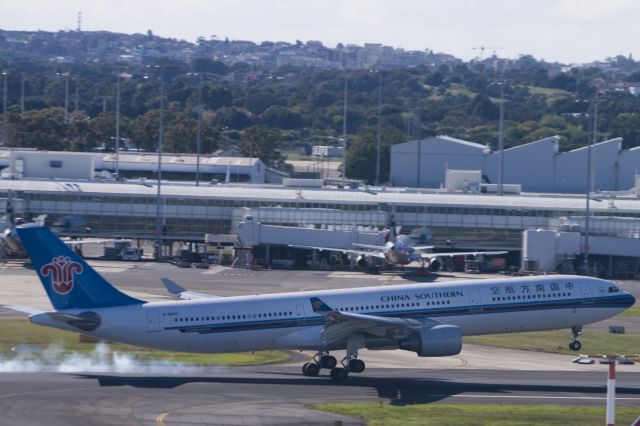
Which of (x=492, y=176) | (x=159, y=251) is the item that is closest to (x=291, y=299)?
(x=159, y=251)

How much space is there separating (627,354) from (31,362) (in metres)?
32.5

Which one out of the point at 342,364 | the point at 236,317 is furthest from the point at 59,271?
the point at 342,364

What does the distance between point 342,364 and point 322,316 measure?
2.61 m

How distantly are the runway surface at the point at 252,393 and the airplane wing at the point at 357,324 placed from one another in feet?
7.06

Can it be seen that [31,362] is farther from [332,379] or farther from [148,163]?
[148,163]

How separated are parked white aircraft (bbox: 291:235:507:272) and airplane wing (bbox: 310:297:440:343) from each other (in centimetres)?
5595

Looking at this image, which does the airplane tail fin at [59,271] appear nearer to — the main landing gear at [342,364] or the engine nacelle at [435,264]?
the main landing gear at [342,364]

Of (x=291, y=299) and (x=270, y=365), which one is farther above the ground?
(x=291, y=299)

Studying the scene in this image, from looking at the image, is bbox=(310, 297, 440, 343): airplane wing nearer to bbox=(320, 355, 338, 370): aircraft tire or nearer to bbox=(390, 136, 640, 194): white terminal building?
bbox=(320, 355, 338, 370): aircraft tire

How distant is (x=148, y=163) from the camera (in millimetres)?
174500

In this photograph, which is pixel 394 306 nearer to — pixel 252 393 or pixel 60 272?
pixel 252 393

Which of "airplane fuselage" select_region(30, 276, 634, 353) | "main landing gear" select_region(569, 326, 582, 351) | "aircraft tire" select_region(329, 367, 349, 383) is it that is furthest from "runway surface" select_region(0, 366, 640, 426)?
"main landing gear" select_region(569, 326, 582, 351)

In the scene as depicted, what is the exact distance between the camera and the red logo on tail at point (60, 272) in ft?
185

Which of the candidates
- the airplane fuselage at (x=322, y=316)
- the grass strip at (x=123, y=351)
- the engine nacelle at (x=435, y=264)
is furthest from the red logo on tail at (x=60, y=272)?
the engine nacelle at (x=435, y=264)
